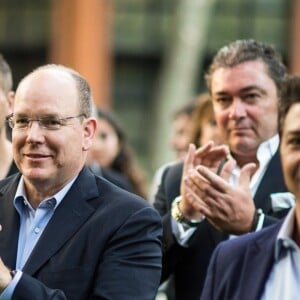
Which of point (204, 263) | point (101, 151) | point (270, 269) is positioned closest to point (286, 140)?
point (270, 269)

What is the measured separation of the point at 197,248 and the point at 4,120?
118 cm

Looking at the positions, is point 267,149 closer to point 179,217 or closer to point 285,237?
point 179,217

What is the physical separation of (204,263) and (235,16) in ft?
59.6

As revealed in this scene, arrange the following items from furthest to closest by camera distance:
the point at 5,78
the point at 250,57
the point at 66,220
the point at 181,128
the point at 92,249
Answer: the point at 181,128, the point at 5,78, the point at 250,57, the point at 66,220, the point at 92,249

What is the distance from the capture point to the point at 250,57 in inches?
227

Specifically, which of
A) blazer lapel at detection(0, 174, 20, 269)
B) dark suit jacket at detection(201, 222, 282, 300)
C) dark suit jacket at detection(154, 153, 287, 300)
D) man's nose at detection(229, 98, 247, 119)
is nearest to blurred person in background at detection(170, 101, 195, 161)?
man's nose at detection(229, 98, 247, 119)

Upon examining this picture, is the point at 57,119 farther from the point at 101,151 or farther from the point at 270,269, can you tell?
the point at 101,151

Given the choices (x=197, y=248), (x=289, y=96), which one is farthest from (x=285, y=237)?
(x=197, y=248)

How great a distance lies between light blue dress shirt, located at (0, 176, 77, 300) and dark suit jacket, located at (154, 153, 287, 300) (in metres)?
0.94

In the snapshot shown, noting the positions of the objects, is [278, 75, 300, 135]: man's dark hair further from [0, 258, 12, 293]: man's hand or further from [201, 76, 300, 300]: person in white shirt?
[0, 258, 12, 293]: man's hand

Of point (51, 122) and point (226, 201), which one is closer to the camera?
point (51, 122)

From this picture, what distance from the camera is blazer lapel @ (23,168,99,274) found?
14.4 ft

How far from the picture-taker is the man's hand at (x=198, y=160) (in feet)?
17.2

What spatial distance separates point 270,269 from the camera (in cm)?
382
